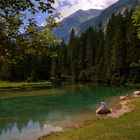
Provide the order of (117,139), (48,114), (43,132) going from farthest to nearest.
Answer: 1. (48,114)
2. (43,132)
3. (117,139)

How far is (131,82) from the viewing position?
95.9 m

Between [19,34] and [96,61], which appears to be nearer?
[19,34]

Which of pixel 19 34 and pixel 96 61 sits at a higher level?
pixel 96 61

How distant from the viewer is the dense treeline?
3905 inches

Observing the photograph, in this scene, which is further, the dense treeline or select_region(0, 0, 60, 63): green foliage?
the dense treeline

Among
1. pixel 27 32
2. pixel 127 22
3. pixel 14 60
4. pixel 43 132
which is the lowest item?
pixel 43 132

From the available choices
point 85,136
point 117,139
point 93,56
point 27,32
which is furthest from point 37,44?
point 93,56

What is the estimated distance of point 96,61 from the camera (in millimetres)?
118875

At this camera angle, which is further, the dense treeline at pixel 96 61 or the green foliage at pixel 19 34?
the dense treeline at pixel 96 61

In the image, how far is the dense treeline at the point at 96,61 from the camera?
9919 cm

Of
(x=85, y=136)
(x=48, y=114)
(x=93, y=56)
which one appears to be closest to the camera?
(x=85, y=136)

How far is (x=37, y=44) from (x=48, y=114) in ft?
117

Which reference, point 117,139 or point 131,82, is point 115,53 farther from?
point 117,139

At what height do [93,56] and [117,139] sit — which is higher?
[93,56]
